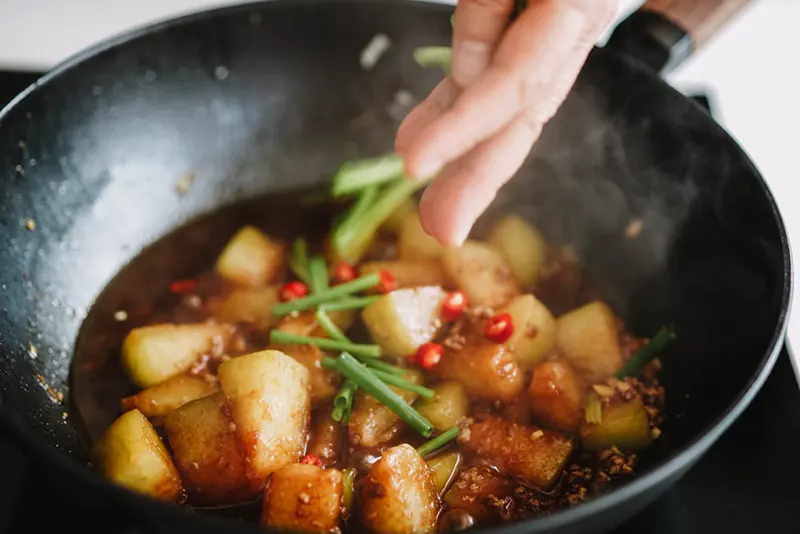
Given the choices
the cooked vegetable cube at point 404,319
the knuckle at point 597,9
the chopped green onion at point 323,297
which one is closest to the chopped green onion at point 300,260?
the chopped green onion at point 323,297

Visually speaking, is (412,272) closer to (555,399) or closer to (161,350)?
(555,399)

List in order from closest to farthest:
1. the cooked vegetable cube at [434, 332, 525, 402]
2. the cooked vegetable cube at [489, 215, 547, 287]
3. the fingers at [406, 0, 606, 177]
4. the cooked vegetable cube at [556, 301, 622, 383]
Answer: the fingers at [406, 0, 606, 177] → the cooked vegetable cube at [434, 332, 525, 402] → the cooked vegetable cube at [556, 301, 622, 383] → the cooked vegetable cube at [489, 215, 547, 287]

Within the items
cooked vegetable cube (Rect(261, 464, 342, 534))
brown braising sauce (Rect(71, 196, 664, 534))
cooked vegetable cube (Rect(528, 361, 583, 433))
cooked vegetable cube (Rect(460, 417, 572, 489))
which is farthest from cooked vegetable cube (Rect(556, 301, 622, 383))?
cooked vegetable cube (Rect(261, 464, 342, 534))

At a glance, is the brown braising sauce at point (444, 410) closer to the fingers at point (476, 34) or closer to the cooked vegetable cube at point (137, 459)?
the cooked vegetable cube at point (137, 459)

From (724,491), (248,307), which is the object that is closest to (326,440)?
(248,307)

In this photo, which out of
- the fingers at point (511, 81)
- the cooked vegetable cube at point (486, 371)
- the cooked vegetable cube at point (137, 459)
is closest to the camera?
the fingers at point (511, 81)

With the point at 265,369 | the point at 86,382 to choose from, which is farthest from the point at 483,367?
the point at 86,382

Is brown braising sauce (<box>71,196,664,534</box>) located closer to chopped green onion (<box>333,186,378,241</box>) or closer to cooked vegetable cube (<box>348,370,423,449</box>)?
cooked vegetable cube (<box>348,370,423,449</box>)
